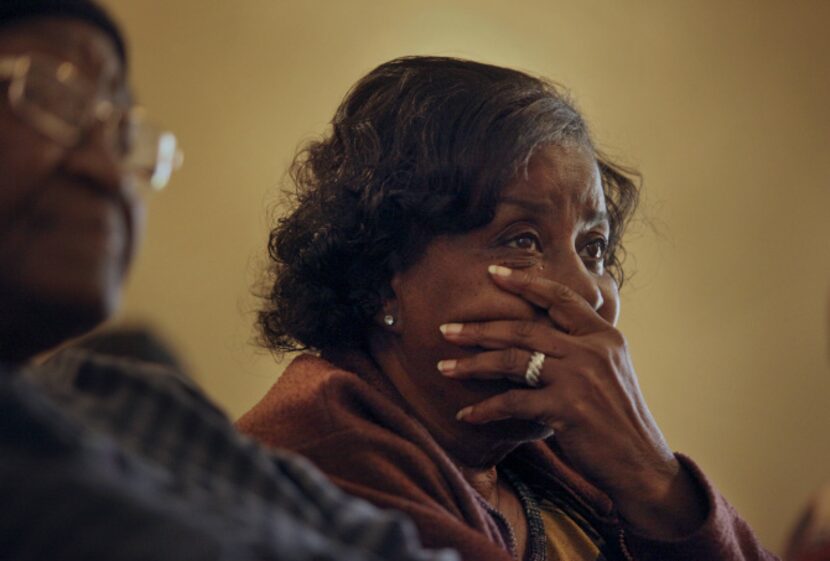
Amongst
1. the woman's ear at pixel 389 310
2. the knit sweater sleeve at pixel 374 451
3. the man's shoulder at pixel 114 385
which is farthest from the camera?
the woman's ear at pixel 389 310

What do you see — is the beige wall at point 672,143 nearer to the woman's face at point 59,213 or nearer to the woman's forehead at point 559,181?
the woman's forehead at point 559,181

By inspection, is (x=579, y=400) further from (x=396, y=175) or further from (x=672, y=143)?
(x=672, y=143)

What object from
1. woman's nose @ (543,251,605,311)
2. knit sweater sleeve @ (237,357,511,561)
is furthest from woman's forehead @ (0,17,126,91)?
woman's nose @ (543,251,605,311)

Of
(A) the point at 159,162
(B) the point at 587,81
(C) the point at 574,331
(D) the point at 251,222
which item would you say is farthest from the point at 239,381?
(A) the point at 159,162

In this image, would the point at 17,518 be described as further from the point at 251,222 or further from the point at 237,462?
the point at 251,222

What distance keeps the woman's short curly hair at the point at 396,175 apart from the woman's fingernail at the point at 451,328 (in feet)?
0.47

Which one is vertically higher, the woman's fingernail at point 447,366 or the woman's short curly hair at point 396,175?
the woman's short curly hair at point 396,175

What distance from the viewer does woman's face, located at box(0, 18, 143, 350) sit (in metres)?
1.11

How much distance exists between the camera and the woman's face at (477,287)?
6.24 ft

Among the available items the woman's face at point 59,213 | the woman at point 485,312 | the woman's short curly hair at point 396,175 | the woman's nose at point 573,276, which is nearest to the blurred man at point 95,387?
the woman's face at point 59,213

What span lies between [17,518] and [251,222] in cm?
304

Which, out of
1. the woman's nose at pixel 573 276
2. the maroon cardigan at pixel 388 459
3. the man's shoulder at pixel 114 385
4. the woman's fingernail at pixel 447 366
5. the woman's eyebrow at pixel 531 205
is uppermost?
the woman's eyebrow at pixel 531 205

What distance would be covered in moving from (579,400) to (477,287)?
0.79 feet

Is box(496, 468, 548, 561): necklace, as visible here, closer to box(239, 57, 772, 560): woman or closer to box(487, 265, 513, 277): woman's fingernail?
box(239, 57, 772, 560): woman
